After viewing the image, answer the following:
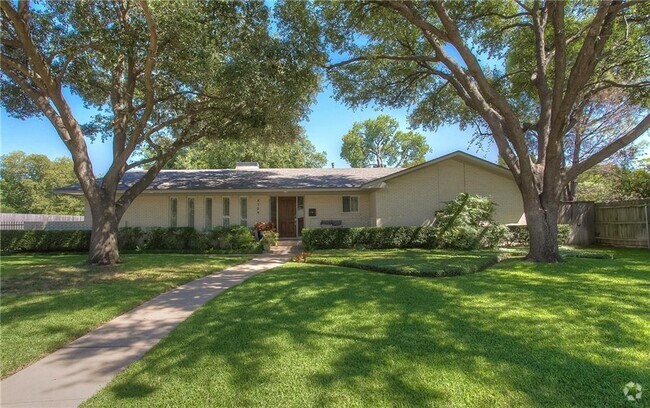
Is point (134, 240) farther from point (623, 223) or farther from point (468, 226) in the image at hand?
point (623, 223)

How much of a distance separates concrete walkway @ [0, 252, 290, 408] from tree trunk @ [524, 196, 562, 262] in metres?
9.20

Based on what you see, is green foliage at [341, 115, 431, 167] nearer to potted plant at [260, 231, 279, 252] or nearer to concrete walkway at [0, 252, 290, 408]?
potted plant at [260, 231, 279, 252]

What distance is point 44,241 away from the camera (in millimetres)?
17453

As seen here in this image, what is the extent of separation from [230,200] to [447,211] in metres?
10.6

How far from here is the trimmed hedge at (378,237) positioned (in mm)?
16438

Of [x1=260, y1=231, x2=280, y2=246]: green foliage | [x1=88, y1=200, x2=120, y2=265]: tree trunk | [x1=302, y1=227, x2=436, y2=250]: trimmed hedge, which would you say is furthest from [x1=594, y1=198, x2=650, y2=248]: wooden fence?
[x1=88, y1=200, x2=120, y2=265]: tree trunk

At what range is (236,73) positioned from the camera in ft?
34.6

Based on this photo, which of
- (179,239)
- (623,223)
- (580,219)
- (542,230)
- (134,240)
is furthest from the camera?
(580,219)

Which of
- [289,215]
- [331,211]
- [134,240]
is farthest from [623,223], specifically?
[134,240]

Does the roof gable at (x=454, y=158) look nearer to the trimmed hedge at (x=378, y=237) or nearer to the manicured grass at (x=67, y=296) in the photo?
the trimmed hedge at (x=378, y=237)

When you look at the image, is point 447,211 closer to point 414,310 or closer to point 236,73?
point 236,73

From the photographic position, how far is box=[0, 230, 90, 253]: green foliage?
17.3 m

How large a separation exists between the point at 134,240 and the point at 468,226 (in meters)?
14.8

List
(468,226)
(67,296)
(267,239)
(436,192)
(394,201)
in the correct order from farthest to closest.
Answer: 1. (436,192)
2. (394,201)
3. (267,239)
4. (468,226)
5. (67,296)
